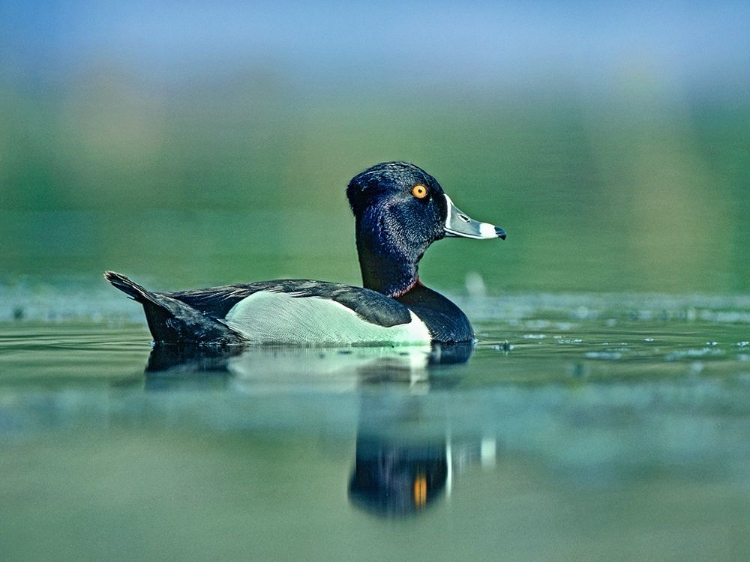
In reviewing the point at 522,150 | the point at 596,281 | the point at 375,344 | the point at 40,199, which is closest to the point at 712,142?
the point at 522,150

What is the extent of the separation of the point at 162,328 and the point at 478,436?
3.71 metres

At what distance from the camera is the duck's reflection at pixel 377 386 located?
5770 millimetres

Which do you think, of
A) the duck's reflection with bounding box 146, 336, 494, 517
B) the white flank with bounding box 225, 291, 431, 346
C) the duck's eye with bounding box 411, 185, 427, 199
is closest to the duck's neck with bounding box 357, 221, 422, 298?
the duck's eye with bounding box 411, 185, 427, 199

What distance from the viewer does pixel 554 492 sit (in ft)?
18.6

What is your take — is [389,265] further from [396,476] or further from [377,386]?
[396,476]

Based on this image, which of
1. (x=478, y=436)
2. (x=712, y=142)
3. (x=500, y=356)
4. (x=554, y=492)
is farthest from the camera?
(x=712, y=142)

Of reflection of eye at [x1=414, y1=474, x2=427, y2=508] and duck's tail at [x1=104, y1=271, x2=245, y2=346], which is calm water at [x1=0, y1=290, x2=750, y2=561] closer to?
reflection of eye at [x1=414, y1=474, x2=427, y2=508]

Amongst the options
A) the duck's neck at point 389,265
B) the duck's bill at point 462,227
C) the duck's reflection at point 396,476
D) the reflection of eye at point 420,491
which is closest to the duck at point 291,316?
the duck's neck at point 389,265

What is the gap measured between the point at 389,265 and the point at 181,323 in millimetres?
1938

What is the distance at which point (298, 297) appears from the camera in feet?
32.0

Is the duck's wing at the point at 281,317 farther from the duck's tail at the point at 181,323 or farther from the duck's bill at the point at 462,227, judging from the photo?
the duck's bill at the point at 462,227

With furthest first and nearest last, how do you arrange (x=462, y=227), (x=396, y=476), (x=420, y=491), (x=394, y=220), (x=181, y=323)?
(x=462, y=227) < (x=394, y=220) < (x=181, y=323) < (x=396, y=476) < (x=420, y=491)

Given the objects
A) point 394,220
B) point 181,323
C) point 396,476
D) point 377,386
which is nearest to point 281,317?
point 181,323

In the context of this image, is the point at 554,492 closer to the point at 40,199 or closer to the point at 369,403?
the point at 369,403
